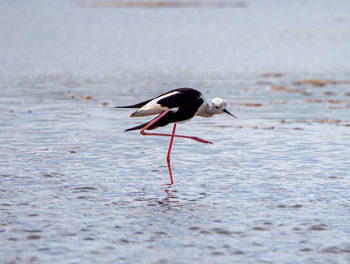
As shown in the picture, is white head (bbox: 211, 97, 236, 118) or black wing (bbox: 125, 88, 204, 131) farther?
white head (bbox: 211, 97, 236, 118)

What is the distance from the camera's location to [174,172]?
43.6 feet

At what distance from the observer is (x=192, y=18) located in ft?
261

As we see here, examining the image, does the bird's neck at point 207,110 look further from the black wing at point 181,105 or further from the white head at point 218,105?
the black wing at point 181,105

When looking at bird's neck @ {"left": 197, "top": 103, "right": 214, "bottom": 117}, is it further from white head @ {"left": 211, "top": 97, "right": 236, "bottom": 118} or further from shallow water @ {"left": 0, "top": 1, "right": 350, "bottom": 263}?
shallow water @ {"left": 0, "top": 1, "right": 350, "bottom": 263}

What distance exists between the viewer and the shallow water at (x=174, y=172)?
8.91 meters

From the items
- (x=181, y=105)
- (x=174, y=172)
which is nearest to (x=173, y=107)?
(x=181, y=105)

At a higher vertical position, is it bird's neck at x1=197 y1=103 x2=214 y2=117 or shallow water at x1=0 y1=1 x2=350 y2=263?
bird's neck at x1=197 y1=103 x2=214 y2=117

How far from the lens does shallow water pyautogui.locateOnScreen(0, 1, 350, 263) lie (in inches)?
351

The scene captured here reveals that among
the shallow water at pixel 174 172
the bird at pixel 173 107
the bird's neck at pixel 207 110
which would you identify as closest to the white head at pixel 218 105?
the bird's neck at pixel 207 110

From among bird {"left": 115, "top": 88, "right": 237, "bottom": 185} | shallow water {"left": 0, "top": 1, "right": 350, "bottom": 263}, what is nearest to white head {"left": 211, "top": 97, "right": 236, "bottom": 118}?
bird {"left": 115, "top": 88, "right": 237, "bottom": 185}

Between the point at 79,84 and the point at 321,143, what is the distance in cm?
1506

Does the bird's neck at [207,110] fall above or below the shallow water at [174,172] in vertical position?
above

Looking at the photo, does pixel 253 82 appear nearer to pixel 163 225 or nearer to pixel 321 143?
pixel 321 143

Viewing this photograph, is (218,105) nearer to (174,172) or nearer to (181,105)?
(181,105)
